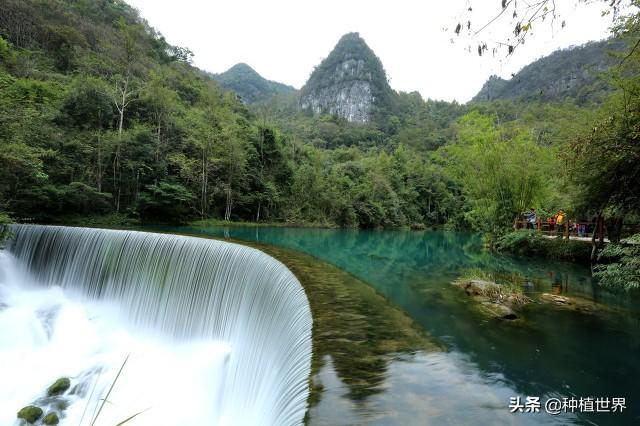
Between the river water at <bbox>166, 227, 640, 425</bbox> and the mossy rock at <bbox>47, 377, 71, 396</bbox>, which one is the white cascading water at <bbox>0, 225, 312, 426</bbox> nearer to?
the mossy rock at <bbox>47, 377, 71, 396</bbox>

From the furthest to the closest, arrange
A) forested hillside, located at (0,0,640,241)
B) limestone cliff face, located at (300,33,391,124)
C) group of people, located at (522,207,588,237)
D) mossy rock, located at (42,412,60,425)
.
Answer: limestone cliff face, located at (300,33,391,124)
group of people, located at (522,207,588,237)
forested hillside, located at (0,0,640,241)
mossy rock, located at (42,412,60,425)

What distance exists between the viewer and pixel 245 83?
11500 centimetres

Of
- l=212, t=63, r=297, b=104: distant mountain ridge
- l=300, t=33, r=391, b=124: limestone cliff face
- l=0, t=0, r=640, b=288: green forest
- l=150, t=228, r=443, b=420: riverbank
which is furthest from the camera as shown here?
l=212, t=63, r=297, b=104: distant mountain ridge

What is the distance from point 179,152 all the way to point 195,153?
1.24m

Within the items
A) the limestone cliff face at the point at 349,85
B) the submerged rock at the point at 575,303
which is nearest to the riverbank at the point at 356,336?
the submerged rock at the point at 575,303

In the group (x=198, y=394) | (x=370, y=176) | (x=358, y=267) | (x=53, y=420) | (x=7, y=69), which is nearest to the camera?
(x=53, y=420)

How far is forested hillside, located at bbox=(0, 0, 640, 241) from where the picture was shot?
440 inches

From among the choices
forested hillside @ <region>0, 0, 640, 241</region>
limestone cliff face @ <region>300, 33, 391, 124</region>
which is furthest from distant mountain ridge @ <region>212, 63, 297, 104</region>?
forested hillside @ <region>0, 0, 640, 241</region>

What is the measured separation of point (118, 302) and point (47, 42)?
30596 mm

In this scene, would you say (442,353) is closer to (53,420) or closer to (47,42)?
(53,420)

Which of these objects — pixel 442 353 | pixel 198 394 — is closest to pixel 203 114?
pixel 198 394

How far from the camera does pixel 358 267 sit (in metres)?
12.3

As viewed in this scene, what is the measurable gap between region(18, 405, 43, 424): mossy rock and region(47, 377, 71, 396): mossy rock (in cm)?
61

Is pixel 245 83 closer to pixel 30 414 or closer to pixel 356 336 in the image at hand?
pixel 30 414
